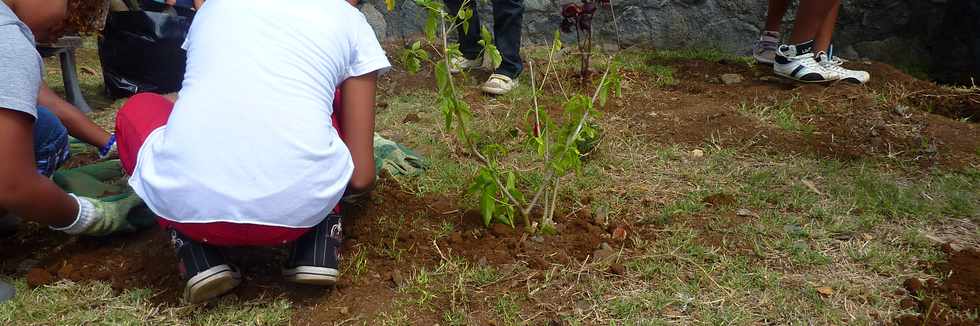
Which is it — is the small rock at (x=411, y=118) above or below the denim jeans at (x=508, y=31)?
below

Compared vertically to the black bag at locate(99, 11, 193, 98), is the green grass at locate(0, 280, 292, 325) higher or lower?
higher

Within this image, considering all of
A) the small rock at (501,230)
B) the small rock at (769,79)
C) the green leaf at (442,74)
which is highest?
the green leaf at (442,74)

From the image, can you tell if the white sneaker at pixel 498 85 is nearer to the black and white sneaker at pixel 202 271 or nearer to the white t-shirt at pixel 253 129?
the white t-shirt at pixel 253 129

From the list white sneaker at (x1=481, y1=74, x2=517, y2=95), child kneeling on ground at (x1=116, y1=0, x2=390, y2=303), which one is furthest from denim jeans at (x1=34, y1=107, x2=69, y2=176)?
white sneaker at (x1=481, y1=74, x2=517, y2=95)

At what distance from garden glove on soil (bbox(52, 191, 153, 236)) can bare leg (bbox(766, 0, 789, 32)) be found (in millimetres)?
3510

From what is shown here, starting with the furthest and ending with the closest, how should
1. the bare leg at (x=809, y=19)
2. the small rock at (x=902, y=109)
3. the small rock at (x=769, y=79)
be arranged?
the small rock at (x=769, y=79) < the bare leg at (x=809, y=19) < the small rock at (x=902, y=109)

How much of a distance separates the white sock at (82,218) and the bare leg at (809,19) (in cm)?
336

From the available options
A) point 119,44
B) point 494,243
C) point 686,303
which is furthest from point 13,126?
point 119,44

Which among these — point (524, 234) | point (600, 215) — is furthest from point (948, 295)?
point (524, 234)

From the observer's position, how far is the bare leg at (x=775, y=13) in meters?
4.11

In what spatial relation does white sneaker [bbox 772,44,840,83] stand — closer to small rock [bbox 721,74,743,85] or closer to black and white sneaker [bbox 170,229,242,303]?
small rock [bbox 721,74,743,85]

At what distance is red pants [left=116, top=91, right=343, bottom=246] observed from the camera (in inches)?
67.3

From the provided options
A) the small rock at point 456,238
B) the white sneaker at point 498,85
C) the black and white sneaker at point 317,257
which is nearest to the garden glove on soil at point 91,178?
the black and white sneaker at point 317,257

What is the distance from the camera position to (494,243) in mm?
2166
